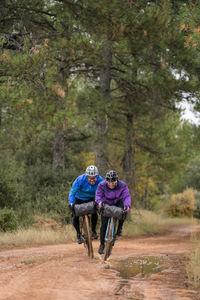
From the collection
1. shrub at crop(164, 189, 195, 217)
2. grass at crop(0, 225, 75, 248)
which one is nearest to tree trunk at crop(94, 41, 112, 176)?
grass at crop(0, 225, 75, 248)

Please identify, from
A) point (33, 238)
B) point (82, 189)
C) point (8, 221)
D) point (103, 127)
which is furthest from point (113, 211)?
point (103, 127)

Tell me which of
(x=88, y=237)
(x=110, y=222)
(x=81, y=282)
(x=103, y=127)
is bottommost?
(x=81, y=282)

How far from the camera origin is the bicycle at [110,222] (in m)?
9.19

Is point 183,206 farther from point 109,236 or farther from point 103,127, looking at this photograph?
Answer: point 109,236

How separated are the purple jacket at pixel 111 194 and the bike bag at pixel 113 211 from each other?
7.2 inches

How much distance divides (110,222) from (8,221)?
8.03 meters

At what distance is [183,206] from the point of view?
3716 cm

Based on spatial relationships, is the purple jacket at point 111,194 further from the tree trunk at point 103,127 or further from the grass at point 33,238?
the tree trunk at point 103,127

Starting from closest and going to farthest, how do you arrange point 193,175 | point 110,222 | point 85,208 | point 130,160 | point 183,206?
point 110,222 → point 85,208 → point 130,160 → point 183,206 → point 193,175

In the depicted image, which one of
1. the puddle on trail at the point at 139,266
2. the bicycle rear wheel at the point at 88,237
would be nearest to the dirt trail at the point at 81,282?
the puddle on trail at the point at 139,266

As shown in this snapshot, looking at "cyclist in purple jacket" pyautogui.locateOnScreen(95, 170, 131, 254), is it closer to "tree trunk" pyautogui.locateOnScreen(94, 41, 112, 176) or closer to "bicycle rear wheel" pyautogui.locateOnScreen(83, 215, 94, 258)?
"bicycle rear wheel" pyautogui.locateOnScreen(83, 215, 94, 258)

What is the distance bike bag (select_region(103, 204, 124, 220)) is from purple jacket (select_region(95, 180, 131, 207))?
0.18 meters

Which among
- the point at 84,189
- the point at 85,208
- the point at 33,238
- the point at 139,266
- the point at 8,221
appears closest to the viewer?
the point at 139,266

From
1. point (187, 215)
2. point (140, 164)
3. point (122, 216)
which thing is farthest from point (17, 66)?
point (187, 215)
